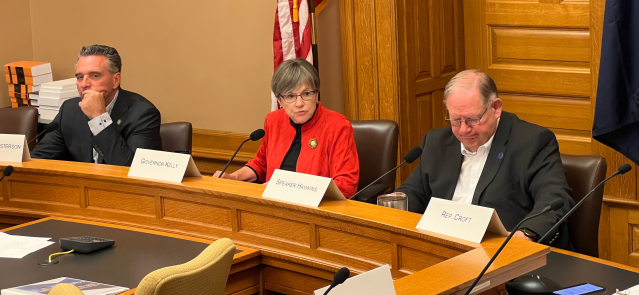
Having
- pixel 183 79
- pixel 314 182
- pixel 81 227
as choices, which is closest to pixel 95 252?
pixel 81 227

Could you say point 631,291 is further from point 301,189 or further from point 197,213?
point 197,213

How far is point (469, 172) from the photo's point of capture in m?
2.61

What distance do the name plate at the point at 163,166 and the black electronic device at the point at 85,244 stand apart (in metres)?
0.36

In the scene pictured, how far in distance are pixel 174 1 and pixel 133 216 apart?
2.31m

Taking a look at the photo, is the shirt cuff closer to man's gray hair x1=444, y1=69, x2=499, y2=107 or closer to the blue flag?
man's gray hair x1=444, y1=69, x2=499, y2=107

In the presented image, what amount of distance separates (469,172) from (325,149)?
0.64 m

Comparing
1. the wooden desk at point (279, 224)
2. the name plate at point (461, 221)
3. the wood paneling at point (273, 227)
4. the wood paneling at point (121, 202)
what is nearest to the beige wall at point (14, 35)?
the wooden desk at point (279, 224)

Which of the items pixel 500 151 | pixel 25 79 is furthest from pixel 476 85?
pixel 25 79

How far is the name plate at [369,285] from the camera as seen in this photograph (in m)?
1.36

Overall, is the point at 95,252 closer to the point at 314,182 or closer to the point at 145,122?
the point at 314,182

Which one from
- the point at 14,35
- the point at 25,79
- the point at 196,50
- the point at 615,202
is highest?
the point at 14,35

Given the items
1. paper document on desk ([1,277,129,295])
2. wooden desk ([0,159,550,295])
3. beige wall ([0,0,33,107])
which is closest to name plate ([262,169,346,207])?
wooden desk ([0,159,550,295])

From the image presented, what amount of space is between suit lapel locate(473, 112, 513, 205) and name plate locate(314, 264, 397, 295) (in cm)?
111

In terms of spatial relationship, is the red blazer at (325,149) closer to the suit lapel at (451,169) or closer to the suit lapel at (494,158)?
the suit lapel at (451,169)
